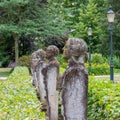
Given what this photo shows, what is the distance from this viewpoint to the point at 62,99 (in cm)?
493

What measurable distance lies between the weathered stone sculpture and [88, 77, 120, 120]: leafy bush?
1.97 ft

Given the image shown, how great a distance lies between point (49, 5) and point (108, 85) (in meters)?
22.4

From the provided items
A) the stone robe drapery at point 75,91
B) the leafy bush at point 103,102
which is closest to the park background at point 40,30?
the leafy bush at point 103,102

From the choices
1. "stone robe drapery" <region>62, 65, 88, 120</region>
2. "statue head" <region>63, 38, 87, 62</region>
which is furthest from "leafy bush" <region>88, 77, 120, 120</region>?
"statue head" <region>63, 38, 87, 62</region>

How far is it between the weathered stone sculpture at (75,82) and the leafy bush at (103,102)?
601 mm

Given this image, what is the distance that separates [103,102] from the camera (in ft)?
19.7

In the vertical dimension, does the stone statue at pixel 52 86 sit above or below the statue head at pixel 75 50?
below

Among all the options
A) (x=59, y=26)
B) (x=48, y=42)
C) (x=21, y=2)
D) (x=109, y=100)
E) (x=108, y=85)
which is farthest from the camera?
(x=48, y=42)

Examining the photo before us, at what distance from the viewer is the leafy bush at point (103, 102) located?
5379 millimetres

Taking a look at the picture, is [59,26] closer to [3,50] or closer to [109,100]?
[3,50]

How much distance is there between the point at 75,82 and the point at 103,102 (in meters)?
1.32

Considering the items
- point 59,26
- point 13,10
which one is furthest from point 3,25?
point 59,26

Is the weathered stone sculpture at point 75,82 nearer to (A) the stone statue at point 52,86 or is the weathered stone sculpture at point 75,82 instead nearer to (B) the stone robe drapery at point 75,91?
(B) the stone robe drapery at point 75,91

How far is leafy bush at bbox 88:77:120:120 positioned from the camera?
538 centimetres
